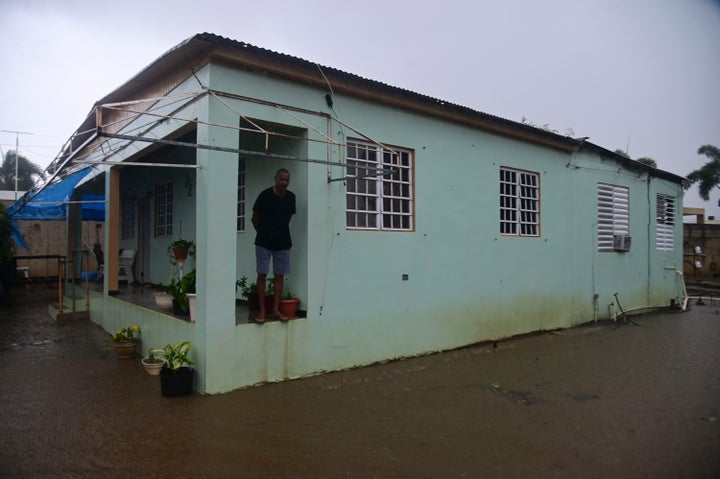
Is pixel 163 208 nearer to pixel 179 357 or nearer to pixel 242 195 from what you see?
pixel 242 195

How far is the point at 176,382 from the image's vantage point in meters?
4.99

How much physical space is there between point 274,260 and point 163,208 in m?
5.86

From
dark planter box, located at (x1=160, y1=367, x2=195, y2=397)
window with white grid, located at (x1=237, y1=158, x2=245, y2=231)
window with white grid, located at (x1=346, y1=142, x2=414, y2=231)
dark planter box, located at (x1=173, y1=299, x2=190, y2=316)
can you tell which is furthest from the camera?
window with white grid, located at (x1=237, y1=158, x2=245, y2=231)

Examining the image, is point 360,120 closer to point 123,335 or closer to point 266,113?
point 266,113

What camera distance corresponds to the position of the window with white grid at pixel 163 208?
10000 millimetres

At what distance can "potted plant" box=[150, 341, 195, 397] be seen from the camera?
5000 millimetres

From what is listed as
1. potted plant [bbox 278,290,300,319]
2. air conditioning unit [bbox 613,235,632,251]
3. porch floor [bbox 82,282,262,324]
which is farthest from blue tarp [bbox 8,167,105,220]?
air conditioning unit [bbox 613,235,632,251]

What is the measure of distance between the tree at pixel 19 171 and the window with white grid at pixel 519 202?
3338cm

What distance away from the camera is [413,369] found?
6.39 m

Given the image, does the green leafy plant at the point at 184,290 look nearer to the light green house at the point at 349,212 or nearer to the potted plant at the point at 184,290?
the potted plant at the point at 184,290

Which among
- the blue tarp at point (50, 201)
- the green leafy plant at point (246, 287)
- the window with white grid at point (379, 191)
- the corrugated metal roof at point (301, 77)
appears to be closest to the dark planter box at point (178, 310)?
the green leafy plant at point (246, 287)

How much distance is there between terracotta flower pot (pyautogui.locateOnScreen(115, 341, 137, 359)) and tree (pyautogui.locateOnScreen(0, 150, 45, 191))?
3094 centimetres

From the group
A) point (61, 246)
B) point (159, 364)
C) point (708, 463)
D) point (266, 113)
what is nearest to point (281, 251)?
point (266, 113)

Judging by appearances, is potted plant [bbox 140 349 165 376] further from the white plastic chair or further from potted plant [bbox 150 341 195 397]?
the white plastic chair
